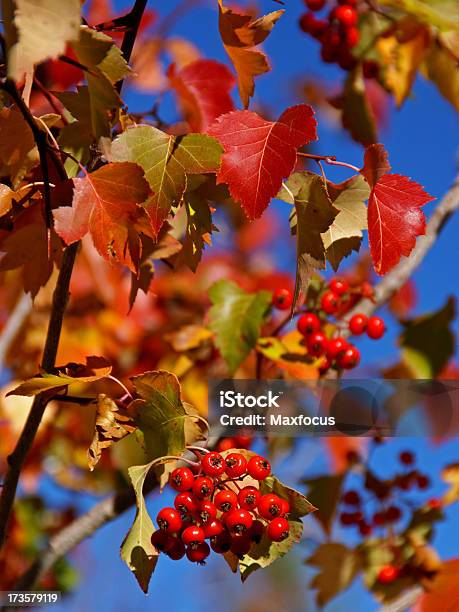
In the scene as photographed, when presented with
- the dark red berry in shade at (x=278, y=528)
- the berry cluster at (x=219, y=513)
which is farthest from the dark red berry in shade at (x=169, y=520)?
the dark red berry in shade at (x=278, y=528)

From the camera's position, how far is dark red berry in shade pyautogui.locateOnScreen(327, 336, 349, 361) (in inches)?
52.3

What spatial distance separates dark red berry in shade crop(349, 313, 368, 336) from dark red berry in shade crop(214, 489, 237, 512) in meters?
0.64

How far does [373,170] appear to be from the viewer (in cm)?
91

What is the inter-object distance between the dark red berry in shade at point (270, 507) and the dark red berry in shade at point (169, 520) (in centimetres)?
9

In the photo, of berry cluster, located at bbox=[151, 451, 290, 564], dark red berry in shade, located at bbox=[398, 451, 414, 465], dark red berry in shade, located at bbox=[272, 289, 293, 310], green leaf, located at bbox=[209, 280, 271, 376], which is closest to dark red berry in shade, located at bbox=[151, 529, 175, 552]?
berry cluster, located at bbox=[151, 451, 290, 564]

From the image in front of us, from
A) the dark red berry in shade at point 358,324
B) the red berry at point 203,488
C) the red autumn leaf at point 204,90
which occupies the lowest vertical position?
the dark red berry in shade at point 358,324

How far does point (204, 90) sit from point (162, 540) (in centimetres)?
82

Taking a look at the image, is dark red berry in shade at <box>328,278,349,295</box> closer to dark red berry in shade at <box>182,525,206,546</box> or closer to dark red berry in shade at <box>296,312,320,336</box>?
dark red berry in shade at <box>296,312,320,336</box>

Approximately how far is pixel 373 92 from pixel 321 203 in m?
3.30

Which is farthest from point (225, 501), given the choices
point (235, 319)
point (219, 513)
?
point (235, 319)

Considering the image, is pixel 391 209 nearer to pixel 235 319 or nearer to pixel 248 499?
pixel 248 499

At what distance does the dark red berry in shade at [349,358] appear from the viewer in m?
1.32

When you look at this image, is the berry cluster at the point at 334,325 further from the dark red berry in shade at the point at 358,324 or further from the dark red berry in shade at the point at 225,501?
the dark red berry in shade at the point at 225,501

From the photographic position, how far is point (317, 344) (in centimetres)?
136
